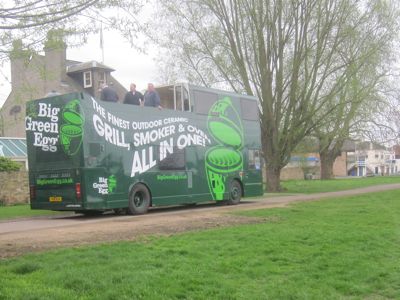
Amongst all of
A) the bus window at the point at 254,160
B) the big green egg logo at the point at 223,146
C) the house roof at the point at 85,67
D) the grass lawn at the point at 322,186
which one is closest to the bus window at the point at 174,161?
the big green egg logo at the point at 223,146

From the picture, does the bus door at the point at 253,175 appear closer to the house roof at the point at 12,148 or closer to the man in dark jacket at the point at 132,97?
the man in dark jacket at the point at 132,97

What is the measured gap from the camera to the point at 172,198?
17.9 m

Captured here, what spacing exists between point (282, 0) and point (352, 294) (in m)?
22.5

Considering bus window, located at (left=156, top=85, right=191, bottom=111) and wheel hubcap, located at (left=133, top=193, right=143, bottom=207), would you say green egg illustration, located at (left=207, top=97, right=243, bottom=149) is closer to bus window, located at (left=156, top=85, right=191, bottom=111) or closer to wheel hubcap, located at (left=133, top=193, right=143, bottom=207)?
bus window, located at (left=156, top=85, right=191, bottom=111)

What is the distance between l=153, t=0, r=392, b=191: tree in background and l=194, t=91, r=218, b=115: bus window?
9.23 m

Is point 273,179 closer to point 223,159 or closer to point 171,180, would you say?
point 223,159

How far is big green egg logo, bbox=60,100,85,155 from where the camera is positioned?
587 inches

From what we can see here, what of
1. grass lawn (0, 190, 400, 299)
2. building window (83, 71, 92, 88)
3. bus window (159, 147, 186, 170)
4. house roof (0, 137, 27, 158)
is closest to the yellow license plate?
bus window (159, 147, 186, 170)

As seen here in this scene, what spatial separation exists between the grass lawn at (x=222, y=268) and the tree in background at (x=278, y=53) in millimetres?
18316

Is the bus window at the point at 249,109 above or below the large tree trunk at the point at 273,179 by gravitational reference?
above

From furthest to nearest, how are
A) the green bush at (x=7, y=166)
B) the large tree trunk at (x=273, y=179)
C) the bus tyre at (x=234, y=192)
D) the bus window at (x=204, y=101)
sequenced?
the large tree trunk at (x=273, y=179) < the green bush at (x=7, y=166) < the bus tyre at (x=234, y=192) < the bus window at (x=204, y=101)

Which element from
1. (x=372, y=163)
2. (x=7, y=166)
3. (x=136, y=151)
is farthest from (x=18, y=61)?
(x=372, y=163)

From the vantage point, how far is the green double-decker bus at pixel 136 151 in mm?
15109

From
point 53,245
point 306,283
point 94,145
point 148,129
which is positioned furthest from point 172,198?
point 306,283
